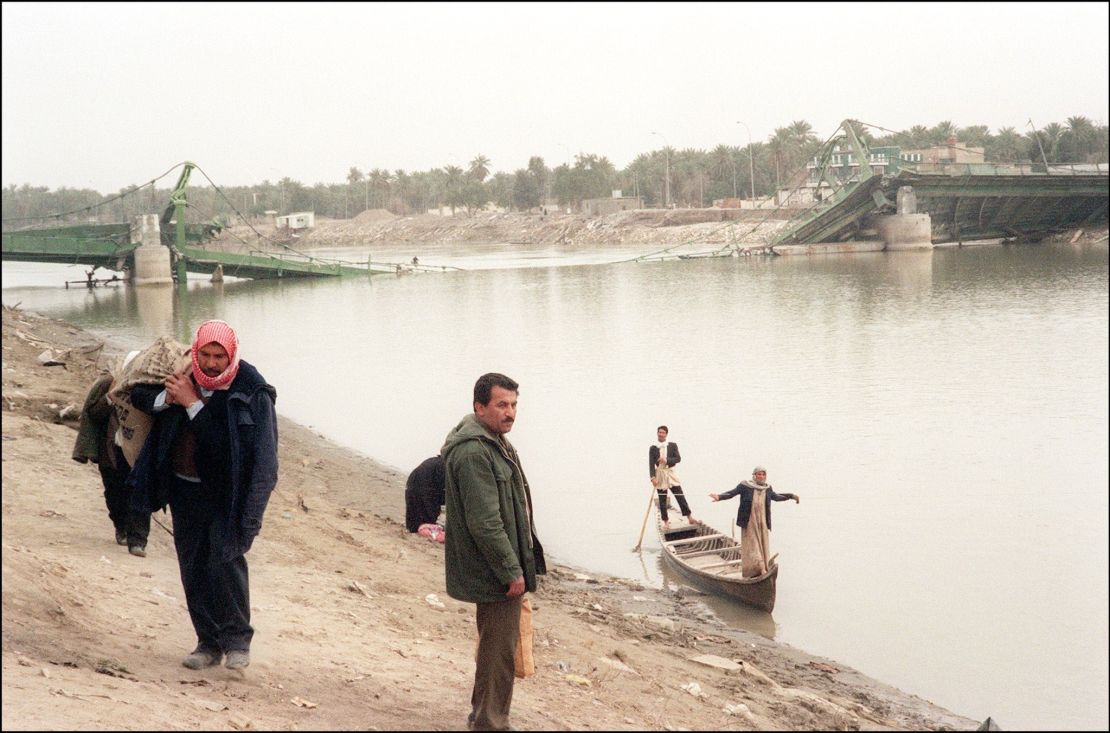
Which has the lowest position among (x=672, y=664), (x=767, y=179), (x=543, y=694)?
(x=672, y=664)

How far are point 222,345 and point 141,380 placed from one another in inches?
19.0

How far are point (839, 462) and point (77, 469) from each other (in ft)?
39.9

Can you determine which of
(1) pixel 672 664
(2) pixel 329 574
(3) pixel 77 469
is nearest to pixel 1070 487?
(1) pixel 672 664

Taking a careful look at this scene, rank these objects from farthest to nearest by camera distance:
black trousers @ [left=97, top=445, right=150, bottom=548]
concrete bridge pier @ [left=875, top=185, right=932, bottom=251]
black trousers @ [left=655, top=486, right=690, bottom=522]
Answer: concrete bridge pier @ [left=875, top=185, right=932, bottom=251] → black trousers @ [left=655, top=486, right=690, bottom=522] → black trousers @ [left=97, top=445, right=150, bottom=548]

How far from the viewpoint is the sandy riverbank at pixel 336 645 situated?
175 inches

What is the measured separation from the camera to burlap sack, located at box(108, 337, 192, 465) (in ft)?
15.6

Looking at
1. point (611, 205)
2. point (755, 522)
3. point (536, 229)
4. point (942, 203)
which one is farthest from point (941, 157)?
point (755, 522)

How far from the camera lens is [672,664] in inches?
291

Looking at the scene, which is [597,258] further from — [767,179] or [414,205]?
[414,205]

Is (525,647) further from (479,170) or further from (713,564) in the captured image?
(479,170)

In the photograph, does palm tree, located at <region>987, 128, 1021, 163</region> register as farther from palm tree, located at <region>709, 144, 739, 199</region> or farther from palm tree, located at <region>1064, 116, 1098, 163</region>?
palm tree, located at <region>709, 144, 739, 199</region>

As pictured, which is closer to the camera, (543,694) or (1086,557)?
(543,694)

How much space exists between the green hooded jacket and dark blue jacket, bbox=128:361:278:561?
79cm

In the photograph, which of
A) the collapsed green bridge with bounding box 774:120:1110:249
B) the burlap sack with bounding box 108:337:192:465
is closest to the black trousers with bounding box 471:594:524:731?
the burlap sack with bounding box 108:337:192:465
